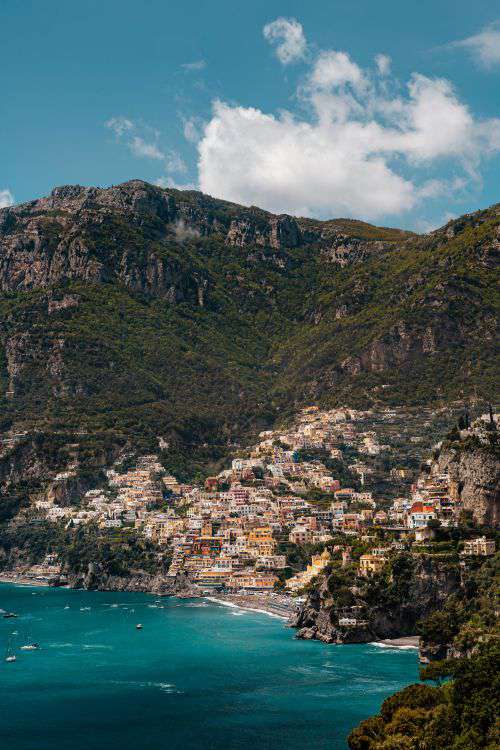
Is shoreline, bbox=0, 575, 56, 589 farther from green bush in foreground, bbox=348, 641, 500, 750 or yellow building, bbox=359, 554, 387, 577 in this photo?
green bush in foreground, bbox=348, 641, 500, 750

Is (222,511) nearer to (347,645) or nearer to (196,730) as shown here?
(347,645)

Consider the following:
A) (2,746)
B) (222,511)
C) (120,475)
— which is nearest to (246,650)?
(2,746)

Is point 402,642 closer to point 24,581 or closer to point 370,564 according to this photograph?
point 370,564

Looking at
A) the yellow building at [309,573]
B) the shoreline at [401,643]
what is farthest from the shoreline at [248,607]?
the shoreline at [401,643]

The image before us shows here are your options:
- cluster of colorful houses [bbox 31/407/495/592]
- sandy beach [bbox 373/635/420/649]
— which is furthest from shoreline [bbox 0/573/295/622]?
sandy beach [bbox 373/635/420/649]

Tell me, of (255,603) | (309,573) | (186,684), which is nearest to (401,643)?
(186,684)

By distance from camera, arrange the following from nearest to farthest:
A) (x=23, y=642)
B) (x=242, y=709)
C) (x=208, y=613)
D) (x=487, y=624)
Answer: (x=242, y=709) → (x=487, y=624) → (x=23, y=642) → (x=208, y=613)
